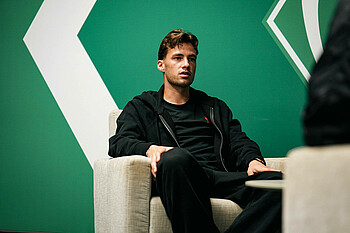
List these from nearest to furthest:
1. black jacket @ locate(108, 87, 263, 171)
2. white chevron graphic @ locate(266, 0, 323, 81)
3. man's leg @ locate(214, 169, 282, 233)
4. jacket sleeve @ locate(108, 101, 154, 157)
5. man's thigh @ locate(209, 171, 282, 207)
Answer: man's leg @ locate(214, 169, 282, 233) < man's thigh @ locate(209, 171, 282, 207) < jacket sleeve @ locate(108, 101, 154, 157) < black jacket @ locate(108, 87, 263, 171) < white chevron graphic @ locate(266, 0, 323, 81)

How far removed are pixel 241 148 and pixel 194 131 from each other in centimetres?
27

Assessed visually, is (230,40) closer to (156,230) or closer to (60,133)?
(60,133)

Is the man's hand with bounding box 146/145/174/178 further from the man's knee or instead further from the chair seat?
the man's knee

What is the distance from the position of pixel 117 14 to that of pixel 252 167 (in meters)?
1.65

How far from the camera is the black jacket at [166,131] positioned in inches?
83.7

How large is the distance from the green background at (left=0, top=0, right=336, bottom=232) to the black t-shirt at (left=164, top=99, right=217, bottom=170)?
542mm

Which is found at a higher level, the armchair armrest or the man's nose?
the man's nose

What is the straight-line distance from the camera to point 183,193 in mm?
1608

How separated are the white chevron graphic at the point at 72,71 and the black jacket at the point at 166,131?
2.39ft

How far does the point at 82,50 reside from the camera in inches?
122

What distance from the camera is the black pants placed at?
62.1 inches

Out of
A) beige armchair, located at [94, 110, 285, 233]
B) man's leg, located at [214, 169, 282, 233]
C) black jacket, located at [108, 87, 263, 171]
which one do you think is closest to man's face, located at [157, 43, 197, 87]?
black jacket, located at [108, 87, 263, 171]

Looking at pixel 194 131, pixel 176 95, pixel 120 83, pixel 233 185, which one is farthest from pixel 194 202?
pixel 120 83

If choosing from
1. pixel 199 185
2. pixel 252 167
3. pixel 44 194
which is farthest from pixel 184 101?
pixel 44 194
